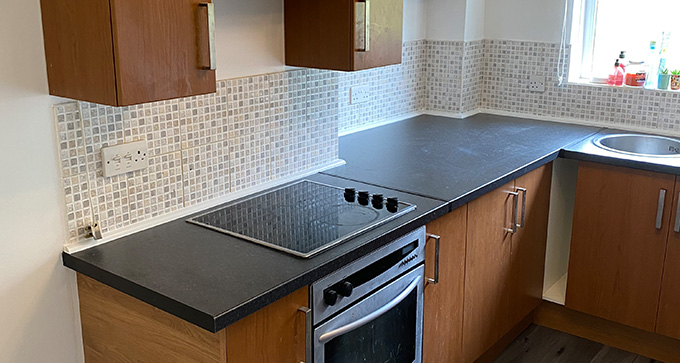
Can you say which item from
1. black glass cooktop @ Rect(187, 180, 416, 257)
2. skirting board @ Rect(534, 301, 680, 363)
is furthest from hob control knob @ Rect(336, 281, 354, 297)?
skirting board @ Rect(534, 301, 680, 363)

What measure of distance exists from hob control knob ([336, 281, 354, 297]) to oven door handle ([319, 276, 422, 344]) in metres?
0.10

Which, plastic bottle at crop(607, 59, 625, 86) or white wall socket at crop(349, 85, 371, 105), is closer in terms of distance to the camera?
white wall socket at crop(349, 85, 371, 105)

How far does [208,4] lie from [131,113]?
0.39 meters

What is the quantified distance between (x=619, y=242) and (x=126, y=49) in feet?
6.82

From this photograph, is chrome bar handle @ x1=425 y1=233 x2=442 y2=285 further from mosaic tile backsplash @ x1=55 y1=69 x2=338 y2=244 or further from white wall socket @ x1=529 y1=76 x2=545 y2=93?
white wall socket @ x1=529 y1=76 x2=545 y2=93

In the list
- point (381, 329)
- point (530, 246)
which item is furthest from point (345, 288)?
point (530, 246)

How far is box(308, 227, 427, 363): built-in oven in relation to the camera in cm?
180

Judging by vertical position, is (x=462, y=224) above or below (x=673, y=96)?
below

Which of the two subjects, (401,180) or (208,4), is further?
(401,180)

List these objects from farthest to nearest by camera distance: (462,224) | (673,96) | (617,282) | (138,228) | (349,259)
Answer: (673,96) < (617,282) < (462,224) < (138,228) < (349,259)

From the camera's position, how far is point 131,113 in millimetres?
1865

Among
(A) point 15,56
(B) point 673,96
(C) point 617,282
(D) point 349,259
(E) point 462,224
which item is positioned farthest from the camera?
(B) point 673,96

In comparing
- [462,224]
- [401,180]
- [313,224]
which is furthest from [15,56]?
Result: [462,224]

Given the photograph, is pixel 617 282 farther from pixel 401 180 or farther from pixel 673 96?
pixel 401 180
